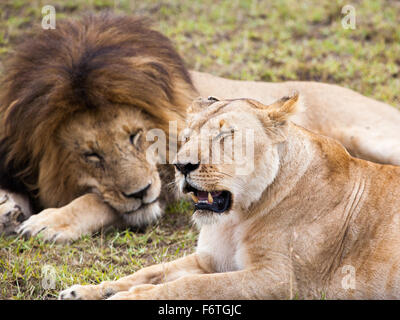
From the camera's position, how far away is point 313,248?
321 centimetres

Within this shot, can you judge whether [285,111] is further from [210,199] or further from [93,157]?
[93,157]

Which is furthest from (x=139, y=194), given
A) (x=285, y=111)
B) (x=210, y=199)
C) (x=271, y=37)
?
(x=271, y=37)

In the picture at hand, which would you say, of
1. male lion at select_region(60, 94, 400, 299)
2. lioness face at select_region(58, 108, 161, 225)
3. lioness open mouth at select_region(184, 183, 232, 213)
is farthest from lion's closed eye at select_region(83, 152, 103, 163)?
lioness open mouth at select_region(184, 183, 232, 213)

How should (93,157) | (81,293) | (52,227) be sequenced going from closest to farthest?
(81,293) < (52,227) < (93,157)

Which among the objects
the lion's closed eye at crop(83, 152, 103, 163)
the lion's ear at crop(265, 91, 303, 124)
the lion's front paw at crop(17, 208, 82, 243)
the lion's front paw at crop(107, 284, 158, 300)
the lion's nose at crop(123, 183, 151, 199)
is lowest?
the lion's front paw at crop(17, 208, 82, 243)

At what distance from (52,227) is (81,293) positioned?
121 centimetres

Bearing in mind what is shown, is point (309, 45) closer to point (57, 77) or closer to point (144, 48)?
point (144, 48)

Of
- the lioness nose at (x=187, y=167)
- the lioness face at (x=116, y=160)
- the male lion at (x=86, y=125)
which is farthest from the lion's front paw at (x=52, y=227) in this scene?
the lioness nose at (x=187, y=167)

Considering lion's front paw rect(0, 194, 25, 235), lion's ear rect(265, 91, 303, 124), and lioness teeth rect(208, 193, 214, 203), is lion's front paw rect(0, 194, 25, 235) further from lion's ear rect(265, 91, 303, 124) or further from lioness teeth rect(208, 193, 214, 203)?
lion's ear rect(265, 91, 303, 124)

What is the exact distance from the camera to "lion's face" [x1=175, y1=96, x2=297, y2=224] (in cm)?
308

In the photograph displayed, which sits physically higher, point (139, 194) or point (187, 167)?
point (187, 167)

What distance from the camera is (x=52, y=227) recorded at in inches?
174

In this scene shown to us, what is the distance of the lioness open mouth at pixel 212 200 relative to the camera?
125 inches
